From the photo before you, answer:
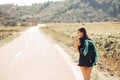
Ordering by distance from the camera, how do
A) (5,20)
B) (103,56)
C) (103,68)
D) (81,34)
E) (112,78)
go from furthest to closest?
(5,20)
(103,56)
(103,68)
(112,78)
(81,34)

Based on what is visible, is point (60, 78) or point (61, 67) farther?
point (61, 67)

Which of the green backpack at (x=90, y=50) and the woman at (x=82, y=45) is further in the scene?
the woman at (x=82, y=45)

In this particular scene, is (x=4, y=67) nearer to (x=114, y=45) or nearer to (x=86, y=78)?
(x=114, y=45)

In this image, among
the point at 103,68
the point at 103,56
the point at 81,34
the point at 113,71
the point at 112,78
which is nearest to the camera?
the point at 81,34

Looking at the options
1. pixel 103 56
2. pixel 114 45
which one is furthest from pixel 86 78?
pixel 103 56

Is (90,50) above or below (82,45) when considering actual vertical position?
below

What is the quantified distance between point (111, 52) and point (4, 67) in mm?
4873

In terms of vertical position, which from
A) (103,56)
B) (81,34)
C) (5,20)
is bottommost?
(5,20)

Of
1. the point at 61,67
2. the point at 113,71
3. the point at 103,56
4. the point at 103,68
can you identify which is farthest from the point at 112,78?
the point at 103,56

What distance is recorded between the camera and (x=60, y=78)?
10.7m

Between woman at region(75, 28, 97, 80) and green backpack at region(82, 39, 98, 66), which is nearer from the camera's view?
green backpack at region(82, 39, 98, 66)

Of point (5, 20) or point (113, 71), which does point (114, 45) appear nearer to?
point (113, 71)

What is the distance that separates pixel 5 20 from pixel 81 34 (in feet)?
517

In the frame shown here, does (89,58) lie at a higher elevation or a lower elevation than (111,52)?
higher
